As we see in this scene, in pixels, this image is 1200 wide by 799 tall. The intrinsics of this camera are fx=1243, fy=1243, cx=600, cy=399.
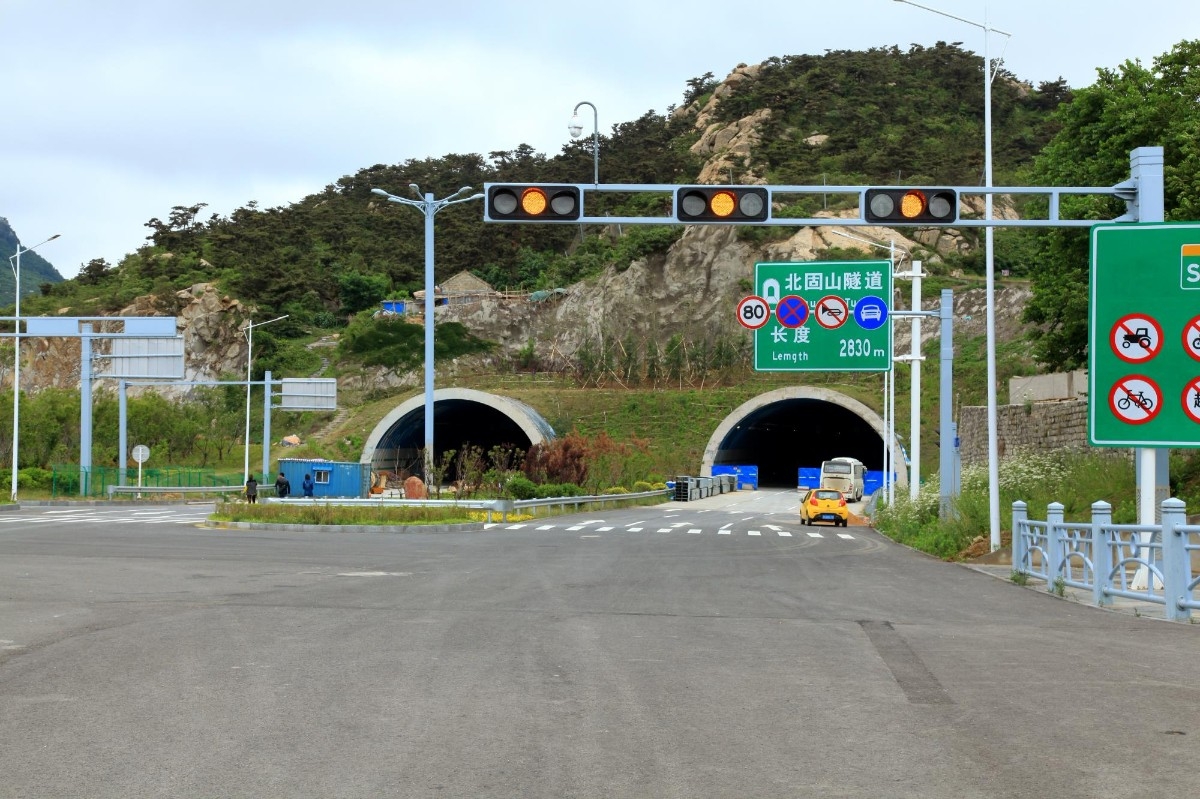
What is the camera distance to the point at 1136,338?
15312 millimetres

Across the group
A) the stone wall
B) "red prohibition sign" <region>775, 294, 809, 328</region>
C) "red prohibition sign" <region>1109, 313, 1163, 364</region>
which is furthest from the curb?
"red prohibition sign" <region>1109, 313, 1163, 364</region>

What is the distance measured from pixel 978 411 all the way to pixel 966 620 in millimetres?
38322

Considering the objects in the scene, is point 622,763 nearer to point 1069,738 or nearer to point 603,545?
A: point 1069,738

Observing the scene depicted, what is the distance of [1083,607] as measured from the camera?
565 inches

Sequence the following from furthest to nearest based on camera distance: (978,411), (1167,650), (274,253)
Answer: (274,253)
(978,411)
(1167,650)

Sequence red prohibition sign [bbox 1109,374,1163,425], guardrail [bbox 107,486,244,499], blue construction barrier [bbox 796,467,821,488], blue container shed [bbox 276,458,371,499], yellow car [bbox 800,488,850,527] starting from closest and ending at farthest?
red prohibition sign [bbox 1109,374,1163,425] → yellow car [bbox 800,488,850,527] → blue container shed [bbox 276,458,371,499] → guardrail [bbox 107,486,244,499] → blue construction barrier [bbox 796,467,821,488]

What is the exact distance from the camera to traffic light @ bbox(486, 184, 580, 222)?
18016 mm

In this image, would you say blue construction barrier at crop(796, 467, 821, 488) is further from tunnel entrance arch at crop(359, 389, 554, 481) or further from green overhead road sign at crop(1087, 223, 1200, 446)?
green overhead road sign at crop(1087, 223, 1200, 446)

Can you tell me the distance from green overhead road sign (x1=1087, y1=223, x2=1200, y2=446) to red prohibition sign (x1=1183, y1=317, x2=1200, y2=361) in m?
0.01

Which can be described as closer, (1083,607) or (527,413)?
(1083,607)

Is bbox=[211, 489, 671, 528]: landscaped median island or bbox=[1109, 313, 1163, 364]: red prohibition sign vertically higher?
bbox=[1109, 313, 1163, 364]: red prohibition sign

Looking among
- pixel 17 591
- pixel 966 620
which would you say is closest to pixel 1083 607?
pixel 966 620

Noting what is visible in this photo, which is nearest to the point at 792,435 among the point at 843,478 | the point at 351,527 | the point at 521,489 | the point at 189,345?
the point at 843,478

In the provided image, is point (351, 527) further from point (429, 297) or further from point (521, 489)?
point (429, 297)
